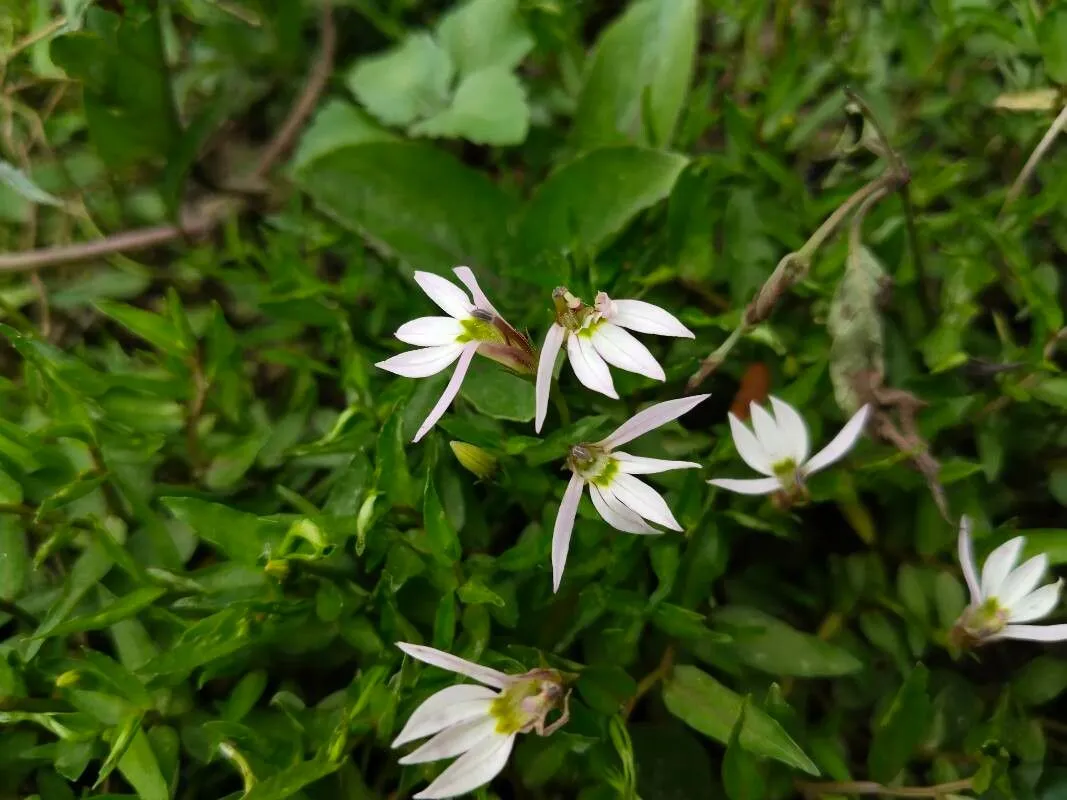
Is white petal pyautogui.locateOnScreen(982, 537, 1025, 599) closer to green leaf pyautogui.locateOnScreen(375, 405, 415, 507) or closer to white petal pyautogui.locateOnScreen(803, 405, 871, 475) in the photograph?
white petal pyautogui.locateOnScreen(803, 405, 871, 475)

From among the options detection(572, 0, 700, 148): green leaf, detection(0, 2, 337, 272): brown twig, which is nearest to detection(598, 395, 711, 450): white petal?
detection(572, 0, 700, 148): green leaf

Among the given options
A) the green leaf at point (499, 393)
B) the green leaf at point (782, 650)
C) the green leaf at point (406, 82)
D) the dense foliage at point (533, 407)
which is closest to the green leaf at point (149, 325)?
the dense foliage at point (533, 407)

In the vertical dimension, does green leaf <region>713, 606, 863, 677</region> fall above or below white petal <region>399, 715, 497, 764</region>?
below

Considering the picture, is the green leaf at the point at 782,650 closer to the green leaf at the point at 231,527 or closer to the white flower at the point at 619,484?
the white flower at the point at 619,484

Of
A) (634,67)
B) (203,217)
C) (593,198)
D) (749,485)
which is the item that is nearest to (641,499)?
(749,485)

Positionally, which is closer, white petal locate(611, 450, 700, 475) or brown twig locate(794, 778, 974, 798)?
white petal locate(611, 450, 700, 475)

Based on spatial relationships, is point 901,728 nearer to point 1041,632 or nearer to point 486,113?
point 1041,632
